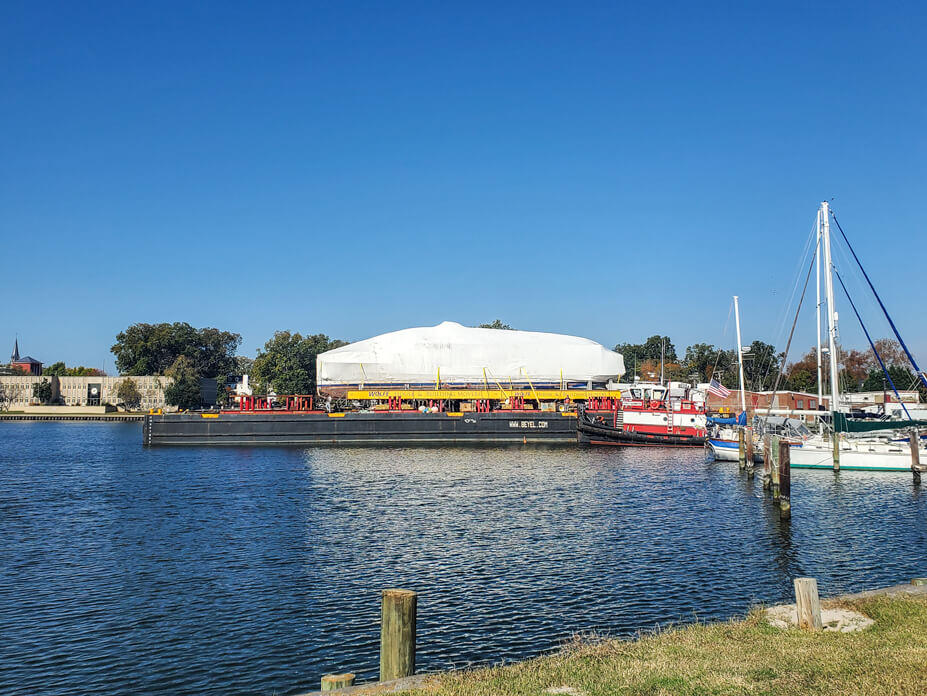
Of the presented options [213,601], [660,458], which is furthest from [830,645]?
[660,458]

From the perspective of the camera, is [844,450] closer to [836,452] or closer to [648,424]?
[836,452]

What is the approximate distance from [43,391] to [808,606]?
157414 mm

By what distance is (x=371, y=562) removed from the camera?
66.8ft

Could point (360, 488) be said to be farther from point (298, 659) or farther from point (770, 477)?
point (298, 659)

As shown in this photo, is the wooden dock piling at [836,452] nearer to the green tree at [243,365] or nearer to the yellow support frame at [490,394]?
the yellow support frame at [490,394]

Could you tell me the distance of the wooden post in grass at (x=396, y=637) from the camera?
32.2ft

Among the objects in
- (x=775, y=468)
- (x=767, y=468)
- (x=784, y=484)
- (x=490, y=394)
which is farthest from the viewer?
(x=490, y=394)

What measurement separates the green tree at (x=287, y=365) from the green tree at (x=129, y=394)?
27.7 m

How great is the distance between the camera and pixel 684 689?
910 cm

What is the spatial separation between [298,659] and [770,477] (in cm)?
2453

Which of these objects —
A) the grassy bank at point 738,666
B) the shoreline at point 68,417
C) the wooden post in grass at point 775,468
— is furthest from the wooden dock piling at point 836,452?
the shoreline at point 68,417

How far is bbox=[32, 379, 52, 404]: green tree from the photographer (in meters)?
143

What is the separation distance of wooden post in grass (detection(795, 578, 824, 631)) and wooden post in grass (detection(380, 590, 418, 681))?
5.80m

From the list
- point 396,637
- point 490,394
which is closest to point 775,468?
point 396,637
